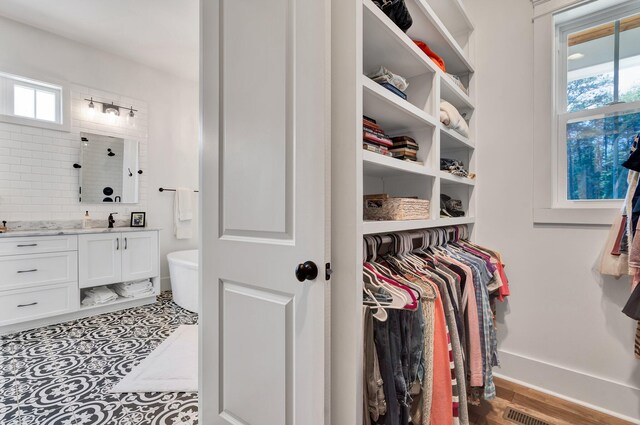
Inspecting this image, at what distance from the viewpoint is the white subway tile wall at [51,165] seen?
2986 millimetres

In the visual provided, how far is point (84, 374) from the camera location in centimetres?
203

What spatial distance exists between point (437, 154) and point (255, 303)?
3.92 ft

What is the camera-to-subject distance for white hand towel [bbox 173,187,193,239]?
4234 mm

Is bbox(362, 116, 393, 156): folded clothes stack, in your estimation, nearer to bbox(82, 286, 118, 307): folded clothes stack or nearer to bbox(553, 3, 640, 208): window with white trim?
bbox(553, 3, 640, 208): window with white trim

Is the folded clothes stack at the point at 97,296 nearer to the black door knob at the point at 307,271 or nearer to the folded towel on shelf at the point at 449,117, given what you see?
the black door knob at the point at 307,271

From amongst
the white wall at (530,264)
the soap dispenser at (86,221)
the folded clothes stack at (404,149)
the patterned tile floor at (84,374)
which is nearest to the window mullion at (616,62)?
the white wall at (530,264)

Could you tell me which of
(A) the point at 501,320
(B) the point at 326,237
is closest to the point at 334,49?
(B) the point at 326,237

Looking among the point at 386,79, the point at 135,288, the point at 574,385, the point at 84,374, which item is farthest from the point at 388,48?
the point at 135,288

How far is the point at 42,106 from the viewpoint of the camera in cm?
320

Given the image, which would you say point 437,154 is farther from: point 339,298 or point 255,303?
point 255,303

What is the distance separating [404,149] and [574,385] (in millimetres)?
1838

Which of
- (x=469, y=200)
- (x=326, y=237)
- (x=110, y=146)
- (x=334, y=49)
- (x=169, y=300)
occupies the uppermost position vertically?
(x=110, y=146)

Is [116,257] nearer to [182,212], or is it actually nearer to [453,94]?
[182,212]

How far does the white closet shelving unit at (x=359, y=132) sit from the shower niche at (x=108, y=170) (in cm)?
335
